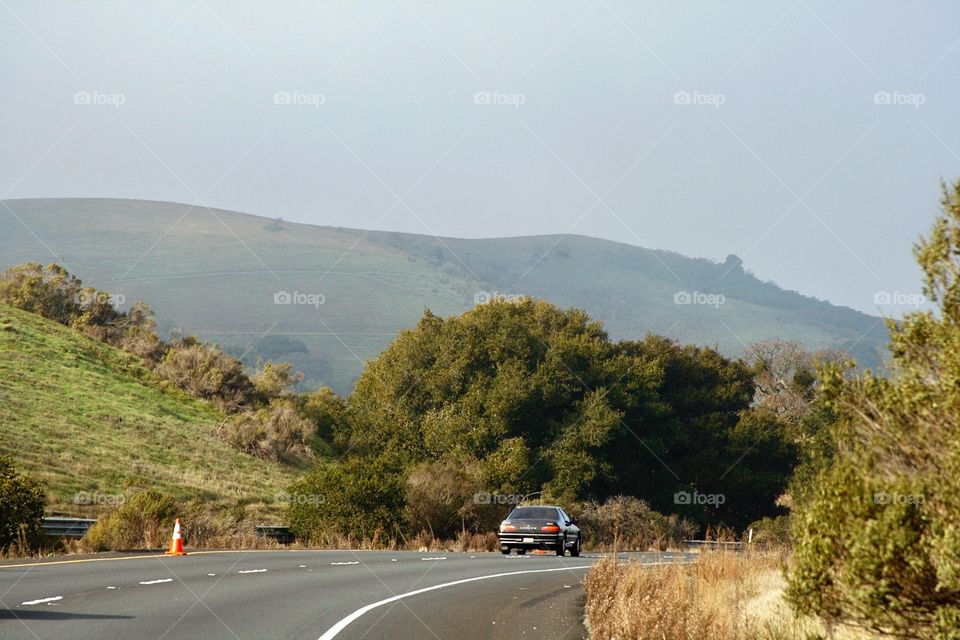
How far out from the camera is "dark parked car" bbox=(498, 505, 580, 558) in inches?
1270

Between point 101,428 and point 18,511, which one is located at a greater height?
point 101,428

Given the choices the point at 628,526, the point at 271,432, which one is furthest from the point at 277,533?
the point at 271,432

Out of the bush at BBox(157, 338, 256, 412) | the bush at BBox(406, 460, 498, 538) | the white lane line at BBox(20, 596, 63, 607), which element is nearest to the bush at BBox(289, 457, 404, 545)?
the bush at BBox(406, 460, 498, 538)

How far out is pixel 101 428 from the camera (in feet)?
168

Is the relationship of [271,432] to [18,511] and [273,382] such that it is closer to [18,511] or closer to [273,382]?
[273,382]

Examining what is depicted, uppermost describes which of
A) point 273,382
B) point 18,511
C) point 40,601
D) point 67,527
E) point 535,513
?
point 273,382

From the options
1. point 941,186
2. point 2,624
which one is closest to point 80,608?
point 2,624

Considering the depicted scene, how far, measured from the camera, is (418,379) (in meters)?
60.1

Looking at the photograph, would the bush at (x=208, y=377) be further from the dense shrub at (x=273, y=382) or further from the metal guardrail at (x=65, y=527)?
the metal guardrail at (x=65, y=527)

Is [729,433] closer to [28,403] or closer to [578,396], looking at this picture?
[578,396]

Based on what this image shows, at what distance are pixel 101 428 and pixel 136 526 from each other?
2531 cm

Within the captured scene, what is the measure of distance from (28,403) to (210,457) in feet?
26.9

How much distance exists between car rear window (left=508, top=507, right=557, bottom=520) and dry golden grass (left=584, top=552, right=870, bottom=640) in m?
11.0

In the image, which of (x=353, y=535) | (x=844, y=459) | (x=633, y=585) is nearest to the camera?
(x=844, y=459)
